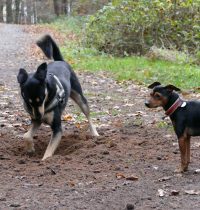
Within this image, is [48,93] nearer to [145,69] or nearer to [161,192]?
[161,192]

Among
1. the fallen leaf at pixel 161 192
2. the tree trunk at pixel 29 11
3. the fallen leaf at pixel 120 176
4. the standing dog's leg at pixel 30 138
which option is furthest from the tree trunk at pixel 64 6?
the fallen leaf at pixel 161 192

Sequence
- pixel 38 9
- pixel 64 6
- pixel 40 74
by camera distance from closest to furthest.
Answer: pixel 40 74
pixel 64 6
pixel 38 9

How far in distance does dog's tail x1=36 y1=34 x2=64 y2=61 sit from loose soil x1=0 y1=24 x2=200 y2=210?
1258 mm

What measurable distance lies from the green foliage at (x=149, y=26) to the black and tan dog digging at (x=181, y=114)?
33.4ft

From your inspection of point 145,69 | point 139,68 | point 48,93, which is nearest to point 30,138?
point 48,93

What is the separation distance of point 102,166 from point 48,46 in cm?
275

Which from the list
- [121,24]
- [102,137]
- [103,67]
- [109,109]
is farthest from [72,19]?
[102,137]

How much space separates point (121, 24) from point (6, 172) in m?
12.4

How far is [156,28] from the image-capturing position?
1661 centimetres

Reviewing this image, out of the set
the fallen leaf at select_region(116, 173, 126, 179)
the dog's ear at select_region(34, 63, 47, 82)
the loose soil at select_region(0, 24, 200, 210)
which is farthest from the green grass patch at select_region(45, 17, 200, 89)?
A: the fallen leaf at select_region(116, 173, 126, 179)

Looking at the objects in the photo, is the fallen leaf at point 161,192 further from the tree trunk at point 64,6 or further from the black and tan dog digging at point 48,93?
the tree trunk at point 64,6

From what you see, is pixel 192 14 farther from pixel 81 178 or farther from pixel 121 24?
pixel 81 178

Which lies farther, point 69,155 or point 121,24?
point 121,24

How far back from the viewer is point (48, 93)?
20.9 ft
